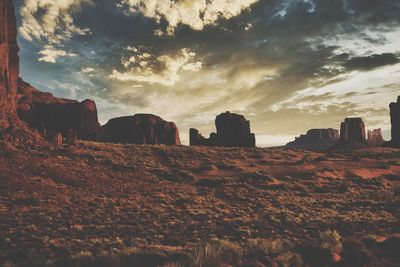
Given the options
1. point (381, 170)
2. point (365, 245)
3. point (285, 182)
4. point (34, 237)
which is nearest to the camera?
point (365, 245)

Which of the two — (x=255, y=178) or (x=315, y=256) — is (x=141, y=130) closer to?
(x=255, y=178)

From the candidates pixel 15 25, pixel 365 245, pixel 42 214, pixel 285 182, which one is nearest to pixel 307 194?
pixel 285 182

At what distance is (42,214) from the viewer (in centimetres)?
1986

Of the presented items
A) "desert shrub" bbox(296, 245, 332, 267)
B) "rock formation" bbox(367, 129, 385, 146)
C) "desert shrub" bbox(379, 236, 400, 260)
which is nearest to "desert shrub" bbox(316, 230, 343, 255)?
"desert shrub" bbox(296, 245, 332, 267)

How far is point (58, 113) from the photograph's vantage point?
3164 inches

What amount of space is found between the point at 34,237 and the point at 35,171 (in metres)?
17.7

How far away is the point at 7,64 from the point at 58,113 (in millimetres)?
35002

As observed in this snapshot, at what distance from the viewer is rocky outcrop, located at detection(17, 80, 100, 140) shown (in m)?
75.4

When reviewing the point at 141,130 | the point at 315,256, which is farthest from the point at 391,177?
the point at 141,130

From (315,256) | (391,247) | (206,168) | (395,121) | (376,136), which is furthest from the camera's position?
(376,136)

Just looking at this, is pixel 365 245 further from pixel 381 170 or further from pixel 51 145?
pixel 381 170

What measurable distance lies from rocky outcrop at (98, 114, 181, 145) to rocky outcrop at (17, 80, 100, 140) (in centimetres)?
1623

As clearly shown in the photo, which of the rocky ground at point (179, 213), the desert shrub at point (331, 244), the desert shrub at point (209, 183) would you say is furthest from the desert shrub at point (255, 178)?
the desert shrub at point (331, 244)

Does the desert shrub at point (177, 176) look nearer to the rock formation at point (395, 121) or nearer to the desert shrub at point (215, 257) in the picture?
the desert shrub at point (215, 257)
